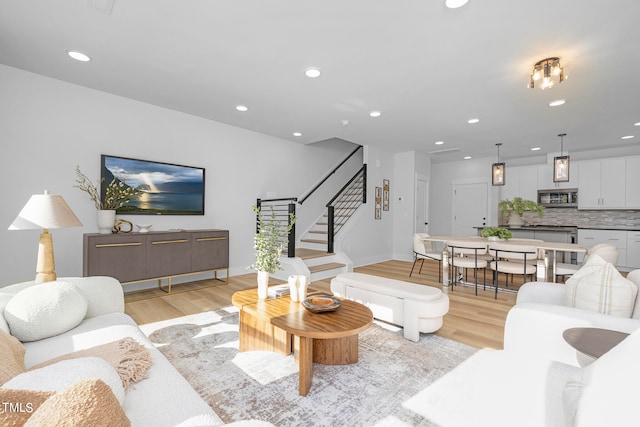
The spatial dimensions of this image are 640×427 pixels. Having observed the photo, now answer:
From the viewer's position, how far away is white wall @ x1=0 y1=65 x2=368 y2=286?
10.6ft

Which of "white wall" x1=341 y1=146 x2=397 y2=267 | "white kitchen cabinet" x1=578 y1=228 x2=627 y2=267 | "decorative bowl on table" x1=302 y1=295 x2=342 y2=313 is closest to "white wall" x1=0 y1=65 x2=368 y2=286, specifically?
"white wall" x1=341 y1=146 x2=397 y2=267

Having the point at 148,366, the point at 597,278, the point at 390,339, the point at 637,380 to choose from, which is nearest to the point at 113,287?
the point at 148,366

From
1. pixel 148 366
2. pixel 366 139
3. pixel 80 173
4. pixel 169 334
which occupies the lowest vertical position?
pixel 169 334

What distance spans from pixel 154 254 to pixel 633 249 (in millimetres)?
8797

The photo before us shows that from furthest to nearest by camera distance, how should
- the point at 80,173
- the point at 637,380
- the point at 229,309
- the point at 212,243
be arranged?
the point at 212,243 < the point at 80,173 < the point at 229,309 < the point at 637,380

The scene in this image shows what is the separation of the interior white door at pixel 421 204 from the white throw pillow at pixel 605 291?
566 cm

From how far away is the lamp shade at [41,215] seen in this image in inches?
74.9

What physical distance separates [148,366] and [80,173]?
11.5ft

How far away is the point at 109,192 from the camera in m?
3.79

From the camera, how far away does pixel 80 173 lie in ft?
11.9

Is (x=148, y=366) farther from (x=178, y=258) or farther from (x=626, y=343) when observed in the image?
(x=178, y=258)

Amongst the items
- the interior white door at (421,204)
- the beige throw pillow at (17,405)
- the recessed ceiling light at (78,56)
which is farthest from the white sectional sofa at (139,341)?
the interior white door at (421,204)

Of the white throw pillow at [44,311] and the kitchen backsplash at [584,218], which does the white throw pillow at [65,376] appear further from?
the kitchen backsplash at [584,218]

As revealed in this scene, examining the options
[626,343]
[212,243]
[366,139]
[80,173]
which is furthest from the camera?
[366,139]
